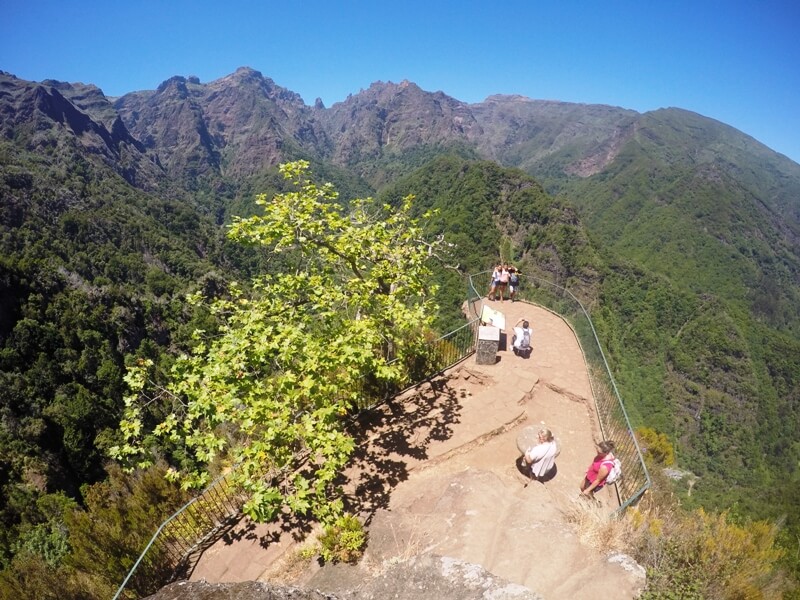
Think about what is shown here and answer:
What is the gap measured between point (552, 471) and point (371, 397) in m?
4.52

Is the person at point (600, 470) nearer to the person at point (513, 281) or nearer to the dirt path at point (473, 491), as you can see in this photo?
the dirt path at point (473, 491)

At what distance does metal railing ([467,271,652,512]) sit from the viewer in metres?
7.93

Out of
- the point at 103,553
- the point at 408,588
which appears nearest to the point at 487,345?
the point at 408,588

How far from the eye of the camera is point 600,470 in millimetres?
7633

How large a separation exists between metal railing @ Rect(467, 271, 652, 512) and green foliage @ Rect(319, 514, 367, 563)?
4.43 meters

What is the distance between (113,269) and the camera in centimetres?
8000

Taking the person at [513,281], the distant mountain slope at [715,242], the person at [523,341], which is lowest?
the person at [523,341]

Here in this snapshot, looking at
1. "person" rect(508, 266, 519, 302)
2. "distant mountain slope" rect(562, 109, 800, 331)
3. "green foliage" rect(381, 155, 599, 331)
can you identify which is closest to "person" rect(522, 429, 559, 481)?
"person" rect(508, 266, 519, 302)

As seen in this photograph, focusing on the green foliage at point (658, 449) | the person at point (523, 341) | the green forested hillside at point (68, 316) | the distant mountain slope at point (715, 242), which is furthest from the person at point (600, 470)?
the distant mountain slope at point (715, 242)

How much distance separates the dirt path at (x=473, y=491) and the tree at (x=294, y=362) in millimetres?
988

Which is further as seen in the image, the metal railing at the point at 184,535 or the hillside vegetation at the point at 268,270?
the hillside vegetation at the point at 268,270

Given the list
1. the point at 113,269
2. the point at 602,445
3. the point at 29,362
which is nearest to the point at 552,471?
the point at 602,445

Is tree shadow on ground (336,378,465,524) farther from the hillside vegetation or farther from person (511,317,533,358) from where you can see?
the hillside vegetation

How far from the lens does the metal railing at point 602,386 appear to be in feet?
26.0
